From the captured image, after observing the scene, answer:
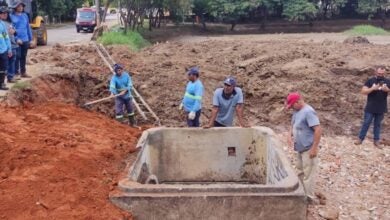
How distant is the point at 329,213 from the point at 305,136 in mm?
1286

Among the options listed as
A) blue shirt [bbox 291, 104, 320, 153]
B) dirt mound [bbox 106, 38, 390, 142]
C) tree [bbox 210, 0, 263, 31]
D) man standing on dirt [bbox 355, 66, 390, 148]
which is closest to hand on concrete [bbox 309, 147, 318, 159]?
blue shirt [bbox 291, 104, 320, 153]

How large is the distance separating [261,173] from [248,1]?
28765 millimetres

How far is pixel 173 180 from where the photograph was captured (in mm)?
9188

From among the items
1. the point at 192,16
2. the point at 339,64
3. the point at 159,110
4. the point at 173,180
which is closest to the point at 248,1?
the point at 192,16

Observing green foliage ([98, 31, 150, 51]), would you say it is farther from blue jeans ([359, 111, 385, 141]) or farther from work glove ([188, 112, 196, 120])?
blue jeans ([359, 111, 385, 141])

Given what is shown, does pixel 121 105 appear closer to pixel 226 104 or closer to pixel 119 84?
pixel 119 84

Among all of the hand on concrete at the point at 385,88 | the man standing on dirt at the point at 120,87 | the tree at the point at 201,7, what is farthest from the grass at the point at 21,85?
the tree at the point at 201,7

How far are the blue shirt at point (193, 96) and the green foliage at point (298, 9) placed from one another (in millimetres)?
26847

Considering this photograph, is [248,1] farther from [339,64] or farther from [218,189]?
[218,189]

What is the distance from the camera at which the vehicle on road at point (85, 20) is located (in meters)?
38.3

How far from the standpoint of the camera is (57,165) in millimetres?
6582

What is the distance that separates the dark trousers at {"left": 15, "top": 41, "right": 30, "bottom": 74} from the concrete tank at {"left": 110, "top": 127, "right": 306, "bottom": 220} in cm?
512

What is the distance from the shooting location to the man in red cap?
7371 millimetres

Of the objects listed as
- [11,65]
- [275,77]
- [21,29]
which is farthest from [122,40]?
[11,65]
